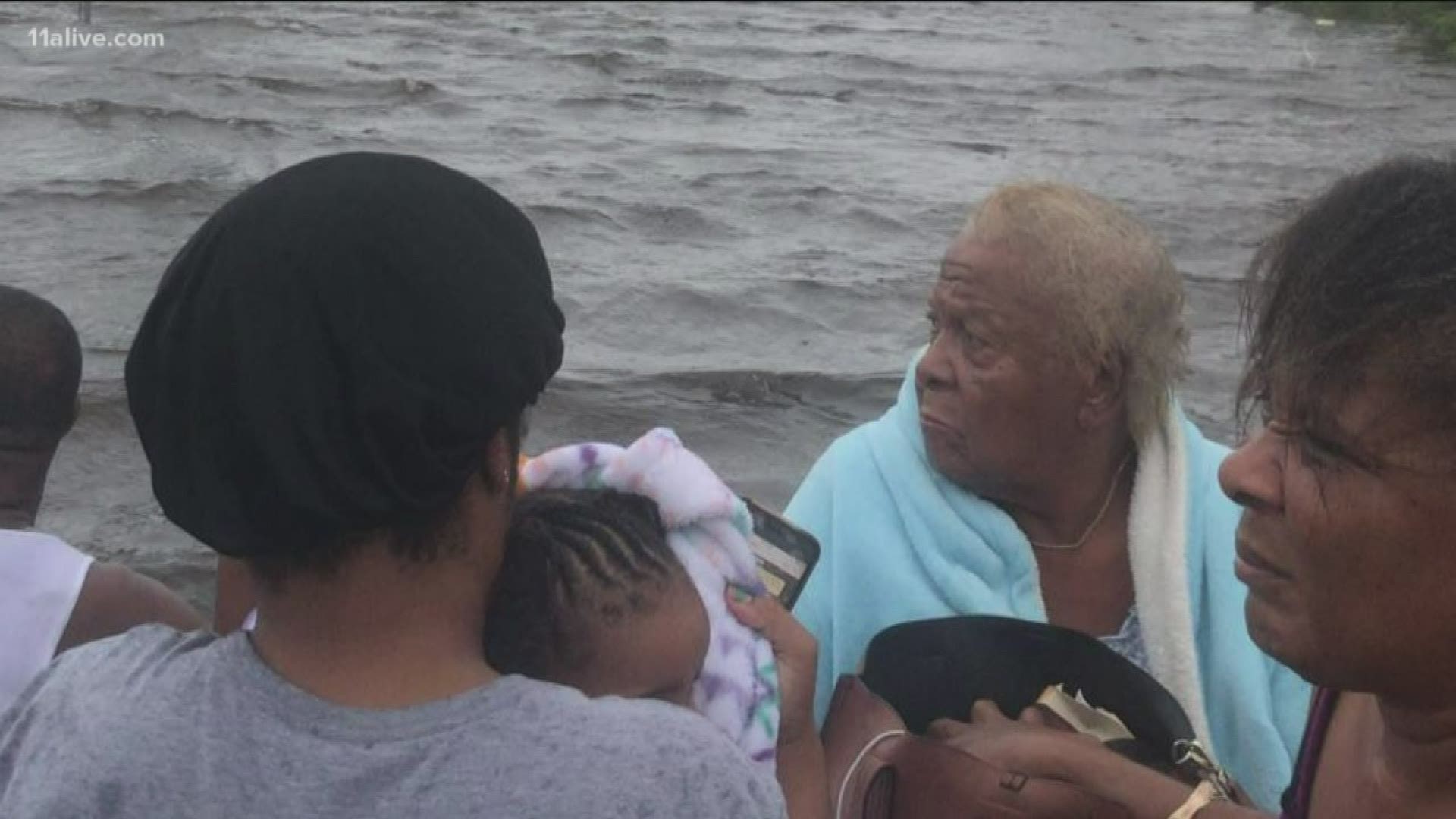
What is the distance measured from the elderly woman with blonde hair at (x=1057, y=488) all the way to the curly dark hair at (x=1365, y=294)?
105 cm

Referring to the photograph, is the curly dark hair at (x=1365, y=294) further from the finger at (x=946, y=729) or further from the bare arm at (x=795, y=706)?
the finger at (x=946, y=729)

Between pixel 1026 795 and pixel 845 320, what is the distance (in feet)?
16.7

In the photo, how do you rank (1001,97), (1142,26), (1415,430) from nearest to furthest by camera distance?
(1415,430) < (1001,97) < (1142,26)

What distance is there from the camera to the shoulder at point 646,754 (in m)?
1.66

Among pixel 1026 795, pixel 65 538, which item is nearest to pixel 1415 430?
pixel 1026 795

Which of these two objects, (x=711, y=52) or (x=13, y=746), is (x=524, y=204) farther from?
(x=13, y=746)

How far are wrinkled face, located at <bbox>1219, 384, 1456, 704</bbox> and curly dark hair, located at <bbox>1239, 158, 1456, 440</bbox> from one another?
0.03 metres

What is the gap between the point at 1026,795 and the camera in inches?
105

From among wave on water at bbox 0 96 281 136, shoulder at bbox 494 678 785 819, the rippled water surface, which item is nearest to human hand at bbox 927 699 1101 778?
the rippled water surface

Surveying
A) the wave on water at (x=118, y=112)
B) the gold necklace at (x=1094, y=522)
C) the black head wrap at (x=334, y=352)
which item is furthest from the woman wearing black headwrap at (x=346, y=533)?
the wave on water at (x=118, y=112)

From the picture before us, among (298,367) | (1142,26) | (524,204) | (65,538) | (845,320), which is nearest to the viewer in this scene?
(298,367)

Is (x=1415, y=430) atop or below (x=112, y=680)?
atop

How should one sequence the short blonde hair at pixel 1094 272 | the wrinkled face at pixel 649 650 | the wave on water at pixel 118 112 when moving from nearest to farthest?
the wrinkled face at pixel 649 650 → the short blonde hair at pixel 1094 272 → the wave on water at pixel 118 112

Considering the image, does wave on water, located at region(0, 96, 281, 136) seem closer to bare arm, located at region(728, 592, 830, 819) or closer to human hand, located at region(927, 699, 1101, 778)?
human hand, located at region(927, 699, 1101, 778)
